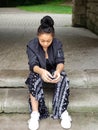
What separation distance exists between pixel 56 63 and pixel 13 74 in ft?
2.56

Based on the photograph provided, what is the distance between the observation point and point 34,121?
3.47 meters

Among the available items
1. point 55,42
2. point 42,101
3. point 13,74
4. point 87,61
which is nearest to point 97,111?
point 42,101

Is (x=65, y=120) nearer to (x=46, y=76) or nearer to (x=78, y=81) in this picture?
(x=46, y=76)

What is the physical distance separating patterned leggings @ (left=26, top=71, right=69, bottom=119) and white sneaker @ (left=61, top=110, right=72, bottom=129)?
0.06 m

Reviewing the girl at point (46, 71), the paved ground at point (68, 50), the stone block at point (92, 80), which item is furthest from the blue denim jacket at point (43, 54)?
the paved ground at point (68, 50)

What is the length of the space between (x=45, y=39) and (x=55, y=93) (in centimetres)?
57

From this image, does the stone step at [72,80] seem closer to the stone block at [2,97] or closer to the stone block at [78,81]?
the stone block at [78,81]

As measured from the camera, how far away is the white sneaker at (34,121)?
3441 millimetres

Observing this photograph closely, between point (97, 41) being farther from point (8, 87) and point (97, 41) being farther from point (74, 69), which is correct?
point (8, 87)

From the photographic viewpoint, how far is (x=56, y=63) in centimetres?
366

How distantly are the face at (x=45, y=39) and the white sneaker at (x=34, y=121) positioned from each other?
694 mm

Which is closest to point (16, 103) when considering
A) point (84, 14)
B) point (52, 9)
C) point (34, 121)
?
point (34, 121)

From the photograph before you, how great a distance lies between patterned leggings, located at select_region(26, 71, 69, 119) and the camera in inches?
140

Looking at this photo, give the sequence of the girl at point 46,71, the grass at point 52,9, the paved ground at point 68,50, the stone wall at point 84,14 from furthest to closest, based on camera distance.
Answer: the grass at point 52,9
the stone wall at point 84,14
the paved ground at point 68,50
the girl at point 46,71
